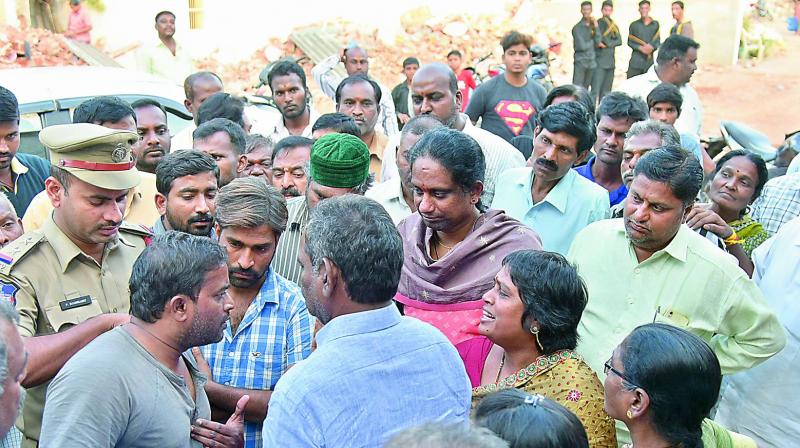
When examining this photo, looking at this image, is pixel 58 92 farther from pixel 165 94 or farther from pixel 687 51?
pixel 687 51

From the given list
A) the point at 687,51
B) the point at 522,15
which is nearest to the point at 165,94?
the point at 687,51

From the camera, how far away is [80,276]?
3.46 meters

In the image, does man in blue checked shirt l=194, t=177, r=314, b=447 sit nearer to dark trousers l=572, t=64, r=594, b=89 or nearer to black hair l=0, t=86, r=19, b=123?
black hair l=0, t=86, r=19, b=123

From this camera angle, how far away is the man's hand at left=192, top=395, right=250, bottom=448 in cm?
288

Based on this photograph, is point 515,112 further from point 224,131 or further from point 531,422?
point 531,422

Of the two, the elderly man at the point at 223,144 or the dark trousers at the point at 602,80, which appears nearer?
the elderly man at the point at 223,144

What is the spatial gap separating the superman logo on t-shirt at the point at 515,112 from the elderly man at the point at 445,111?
1.43 meters

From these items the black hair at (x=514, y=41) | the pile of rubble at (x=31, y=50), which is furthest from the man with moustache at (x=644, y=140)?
the pile of rubble at (x=31, y=50)

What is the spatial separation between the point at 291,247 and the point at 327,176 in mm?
436

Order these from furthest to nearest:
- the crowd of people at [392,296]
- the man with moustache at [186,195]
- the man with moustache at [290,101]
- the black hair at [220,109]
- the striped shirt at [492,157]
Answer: the man with moustache at [290,101] < the black hair at [220,109] < the striped shirt at [492,157] < the man with moustache at [186,195] < the crowd of people at [392,296]

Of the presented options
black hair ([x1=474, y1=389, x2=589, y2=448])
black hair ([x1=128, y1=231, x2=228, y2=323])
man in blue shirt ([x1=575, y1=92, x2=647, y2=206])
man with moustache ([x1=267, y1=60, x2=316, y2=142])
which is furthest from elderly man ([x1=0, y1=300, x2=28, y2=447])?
man with moustache ([x1=267, y1=60, x2=316, y2=142])

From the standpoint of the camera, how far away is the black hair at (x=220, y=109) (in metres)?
6.56

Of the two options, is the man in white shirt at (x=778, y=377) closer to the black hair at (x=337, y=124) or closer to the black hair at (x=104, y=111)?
the black hair at (x=337, y=124)

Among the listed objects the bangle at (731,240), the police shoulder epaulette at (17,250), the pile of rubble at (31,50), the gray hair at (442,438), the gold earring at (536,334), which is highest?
the gray hair at (442,438)
